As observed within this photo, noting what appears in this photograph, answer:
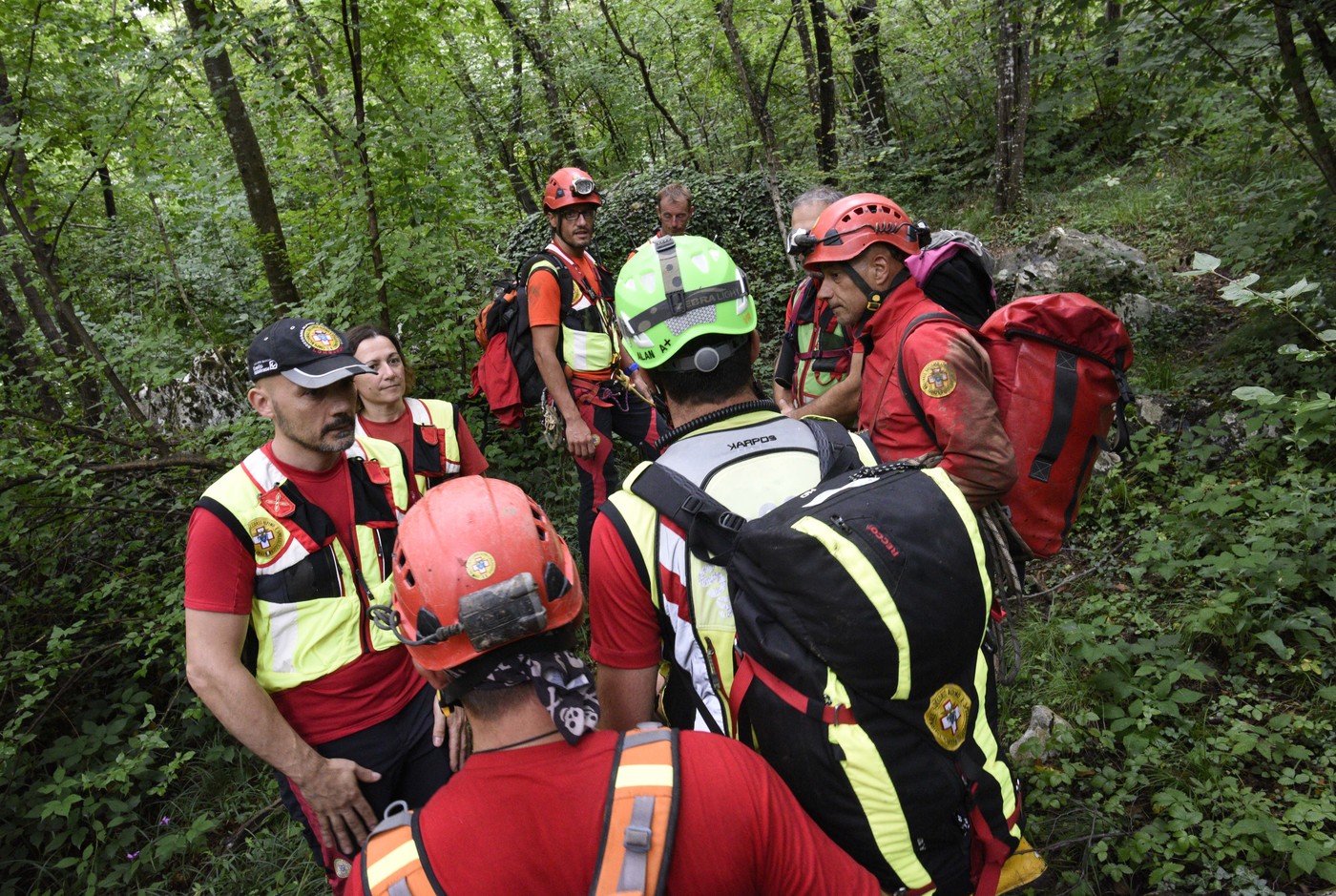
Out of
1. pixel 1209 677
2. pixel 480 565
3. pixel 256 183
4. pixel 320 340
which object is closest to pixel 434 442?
pixel 320 340

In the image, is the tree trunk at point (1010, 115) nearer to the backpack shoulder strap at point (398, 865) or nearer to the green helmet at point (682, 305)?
the green helmet at point (682, 305)

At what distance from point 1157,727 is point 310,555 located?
3.61 metres

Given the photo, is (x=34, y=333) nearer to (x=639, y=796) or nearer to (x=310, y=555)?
(x=310, y=555)

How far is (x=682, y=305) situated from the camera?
1857 millimetres

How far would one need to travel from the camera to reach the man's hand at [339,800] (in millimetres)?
2326

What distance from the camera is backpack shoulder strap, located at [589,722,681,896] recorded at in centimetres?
124

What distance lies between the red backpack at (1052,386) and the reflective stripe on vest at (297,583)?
2.05m

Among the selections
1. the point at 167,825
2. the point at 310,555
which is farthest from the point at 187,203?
the point at 310,555

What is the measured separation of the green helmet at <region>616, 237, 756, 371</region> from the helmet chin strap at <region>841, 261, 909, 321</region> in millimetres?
1224

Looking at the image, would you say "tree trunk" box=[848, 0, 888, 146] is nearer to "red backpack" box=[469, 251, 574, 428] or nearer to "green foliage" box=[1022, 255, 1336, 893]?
"red backpack" box=[469, 251, 574, 428]

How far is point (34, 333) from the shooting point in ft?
22.2

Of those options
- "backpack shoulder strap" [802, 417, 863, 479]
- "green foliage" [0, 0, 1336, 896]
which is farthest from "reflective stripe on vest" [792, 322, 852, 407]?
"backpack shoulder strap" [802, 417, 863, 479]

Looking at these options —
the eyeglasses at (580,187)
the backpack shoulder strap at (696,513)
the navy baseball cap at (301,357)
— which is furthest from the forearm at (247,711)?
the eyeglasses at (580,187)

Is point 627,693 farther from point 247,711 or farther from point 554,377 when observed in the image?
Answer: point 554,377
